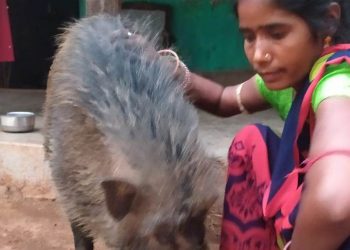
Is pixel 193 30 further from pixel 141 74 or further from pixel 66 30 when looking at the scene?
pixel 141 74

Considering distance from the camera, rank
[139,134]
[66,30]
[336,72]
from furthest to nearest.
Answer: [66,30]
[139,134]
[336,72]

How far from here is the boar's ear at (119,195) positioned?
78.2 inches

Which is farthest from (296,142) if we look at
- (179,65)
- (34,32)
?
(34,32)

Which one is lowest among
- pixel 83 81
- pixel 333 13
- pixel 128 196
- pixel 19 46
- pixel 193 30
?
pixel 19 46

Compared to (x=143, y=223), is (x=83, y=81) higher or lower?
higher

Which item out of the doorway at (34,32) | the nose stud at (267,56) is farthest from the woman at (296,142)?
the doorway at (34,32)

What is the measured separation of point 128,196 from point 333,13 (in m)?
0.76

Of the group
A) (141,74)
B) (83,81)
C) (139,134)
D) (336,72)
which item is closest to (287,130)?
(336,72)

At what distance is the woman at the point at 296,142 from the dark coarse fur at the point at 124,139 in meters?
0.16

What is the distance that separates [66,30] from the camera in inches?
113

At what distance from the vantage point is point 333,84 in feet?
5.34

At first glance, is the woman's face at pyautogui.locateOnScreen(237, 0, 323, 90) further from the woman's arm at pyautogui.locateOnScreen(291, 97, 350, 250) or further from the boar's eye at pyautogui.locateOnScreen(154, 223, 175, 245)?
the boar's eye at pyautogui.locateOnScreen(154, 223, 175, 245)

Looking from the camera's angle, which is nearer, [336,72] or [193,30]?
[336,72]

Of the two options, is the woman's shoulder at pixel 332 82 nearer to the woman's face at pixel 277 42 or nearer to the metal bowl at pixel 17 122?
the woman's face at pixel 277 42
